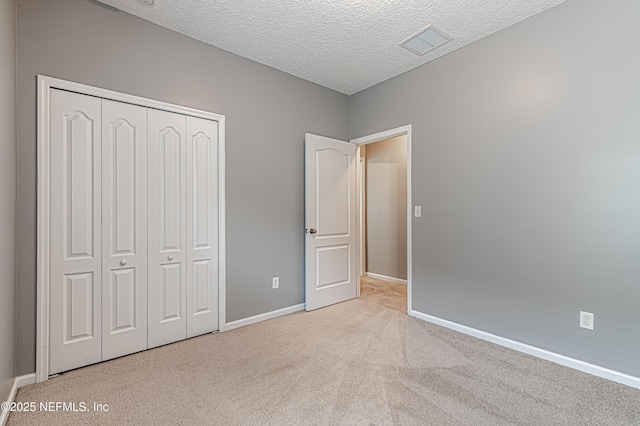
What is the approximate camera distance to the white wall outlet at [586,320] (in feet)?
6.99

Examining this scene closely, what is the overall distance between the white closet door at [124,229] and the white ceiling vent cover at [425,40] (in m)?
2.42

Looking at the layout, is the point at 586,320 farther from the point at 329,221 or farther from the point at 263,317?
the point at 263,317

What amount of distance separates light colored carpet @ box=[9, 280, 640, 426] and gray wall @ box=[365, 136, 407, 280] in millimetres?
2295

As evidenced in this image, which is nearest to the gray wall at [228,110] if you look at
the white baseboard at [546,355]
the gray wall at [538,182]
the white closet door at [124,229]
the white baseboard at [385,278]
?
the white closet door at [124,229]

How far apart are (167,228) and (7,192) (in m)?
1.00

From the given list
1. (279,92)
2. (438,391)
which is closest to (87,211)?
(279,92)

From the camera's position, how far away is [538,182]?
238cm

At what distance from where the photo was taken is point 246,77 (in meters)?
3.06

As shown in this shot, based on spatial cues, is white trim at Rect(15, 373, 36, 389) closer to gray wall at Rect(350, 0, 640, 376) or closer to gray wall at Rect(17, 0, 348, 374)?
gray wall at Rect(17, 0, 348, 374)

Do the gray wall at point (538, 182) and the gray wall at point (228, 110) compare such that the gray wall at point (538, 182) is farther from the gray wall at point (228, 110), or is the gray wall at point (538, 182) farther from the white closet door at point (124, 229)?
the white closet door at point (124, 229)

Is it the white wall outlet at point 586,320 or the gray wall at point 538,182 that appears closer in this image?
the gray wall at point 538,182

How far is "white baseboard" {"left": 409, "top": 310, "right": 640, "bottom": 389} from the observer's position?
1.99m

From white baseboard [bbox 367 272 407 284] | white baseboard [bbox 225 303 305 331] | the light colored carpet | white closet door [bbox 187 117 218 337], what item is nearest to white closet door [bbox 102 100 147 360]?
the light colored carpet

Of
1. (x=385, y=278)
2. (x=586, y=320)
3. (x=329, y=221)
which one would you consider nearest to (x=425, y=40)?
Answer: (x=329, y=221)
